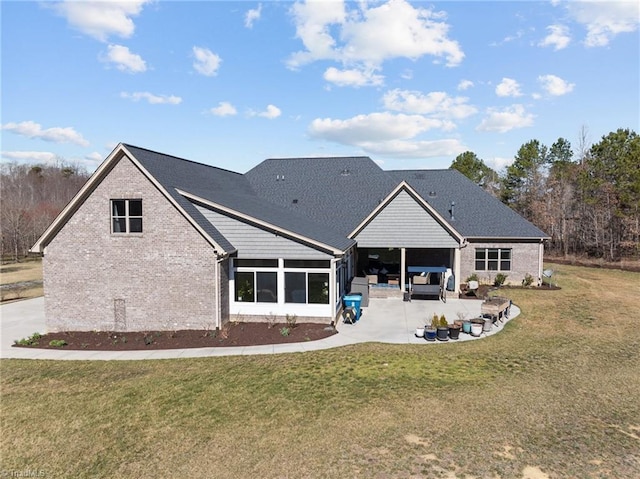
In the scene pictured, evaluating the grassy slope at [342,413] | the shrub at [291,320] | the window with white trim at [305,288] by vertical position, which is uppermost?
the window with white trim at [305,288]

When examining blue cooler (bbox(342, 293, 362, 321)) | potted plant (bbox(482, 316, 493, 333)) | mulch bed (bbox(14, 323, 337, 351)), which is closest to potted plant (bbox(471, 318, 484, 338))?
potted plant (bbox(482, 316, 493, 333))

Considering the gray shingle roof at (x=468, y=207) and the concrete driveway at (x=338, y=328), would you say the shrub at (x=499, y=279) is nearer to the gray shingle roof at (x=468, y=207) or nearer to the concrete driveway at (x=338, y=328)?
the gray shingle roof at (x=468, y=207)

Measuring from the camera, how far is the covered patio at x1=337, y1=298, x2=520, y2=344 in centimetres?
1580

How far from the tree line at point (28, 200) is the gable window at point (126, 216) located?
127 ft

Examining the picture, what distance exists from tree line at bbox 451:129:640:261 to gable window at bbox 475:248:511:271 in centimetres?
1795

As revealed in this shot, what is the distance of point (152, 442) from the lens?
8531mm

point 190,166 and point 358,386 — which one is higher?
point 190,166

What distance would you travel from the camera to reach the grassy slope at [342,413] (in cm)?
769

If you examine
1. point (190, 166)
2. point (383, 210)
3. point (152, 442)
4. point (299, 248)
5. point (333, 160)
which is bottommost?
point (152, 442)

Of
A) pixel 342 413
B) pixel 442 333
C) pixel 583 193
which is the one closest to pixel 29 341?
pixel 342 413

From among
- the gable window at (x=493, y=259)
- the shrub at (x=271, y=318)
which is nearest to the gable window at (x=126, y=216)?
the shrub at (x=271, y=318)

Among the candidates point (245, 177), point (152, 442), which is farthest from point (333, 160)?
A: point (152, 442)

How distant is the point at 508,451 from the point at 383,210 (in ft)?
53.1

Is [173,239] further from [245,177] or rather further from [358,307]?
[245,177]
